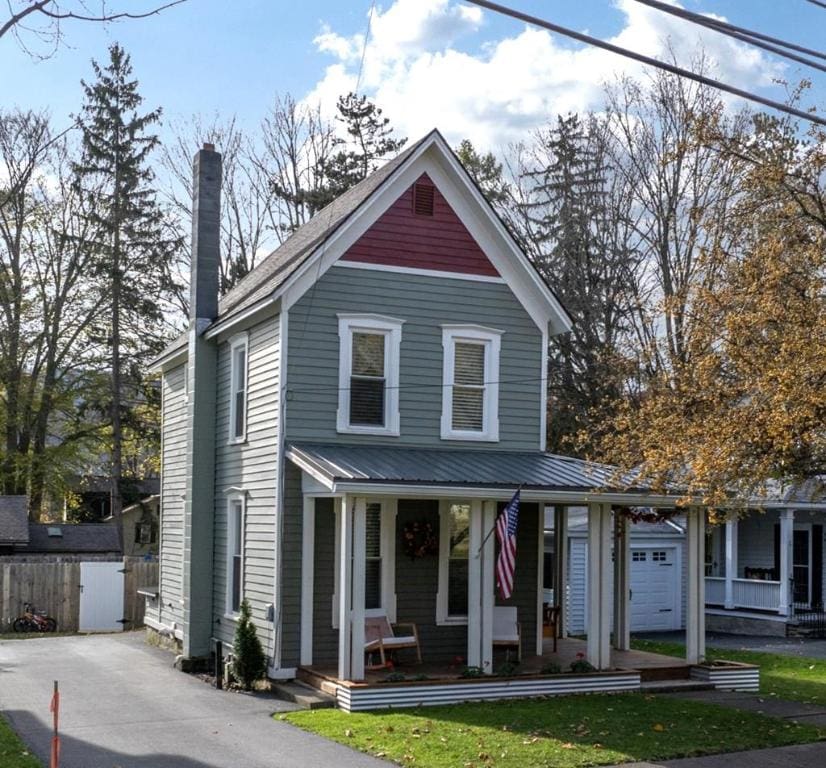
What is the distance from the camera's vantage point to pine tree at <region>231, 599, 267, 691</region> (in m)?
17.4

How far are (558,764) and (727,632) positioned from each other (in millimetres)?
18428

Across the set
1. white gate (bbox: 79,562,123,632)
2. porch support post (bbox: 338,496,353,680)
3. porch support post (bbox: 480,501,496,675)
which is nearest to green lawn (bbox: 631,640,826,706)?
porch support post (bbox: 480,501,496,675)

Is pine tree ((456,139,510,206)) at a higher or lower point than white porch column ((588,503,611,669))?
higher

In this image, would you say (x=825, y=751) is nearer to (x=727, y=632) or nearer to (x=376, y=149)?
(x=727, y=632)

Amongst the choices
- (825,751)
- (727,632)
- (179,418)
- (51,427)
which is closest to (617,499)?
(825,751)

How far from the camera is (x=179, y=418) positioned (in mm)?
24234

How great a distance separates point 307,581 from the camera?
17.6m

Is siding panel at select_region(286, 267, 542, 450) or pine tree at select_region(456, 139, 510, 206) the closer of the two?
siding panel at select_region(286, 267, 542, 450)

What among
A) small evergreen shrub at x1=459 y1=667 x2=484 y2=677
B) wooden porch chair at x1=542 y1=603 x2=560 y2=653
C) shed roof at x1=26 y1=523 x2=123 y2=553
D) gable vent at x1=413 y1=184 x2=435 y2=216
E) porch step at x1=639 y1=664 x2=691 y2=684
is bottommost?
porch step at x1=639 y1=664 x2=691 y2=684

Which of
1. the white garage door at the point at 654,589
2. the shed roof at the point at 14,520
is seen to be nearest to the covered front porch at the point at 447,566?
the white garage door at the point at 654,589

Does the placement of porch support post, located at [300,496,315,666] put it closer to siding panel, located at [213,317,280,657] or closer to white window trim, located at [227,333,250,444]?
siding panel, located at [213,317,280,657]

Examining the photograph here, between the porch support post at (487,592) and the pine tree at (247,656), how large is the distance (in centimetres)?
340

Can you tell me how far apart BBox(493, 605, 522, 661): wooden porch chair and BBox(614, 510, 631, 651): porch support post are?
2.28 m

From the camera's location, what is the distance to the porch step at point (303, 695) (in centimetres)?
1573
